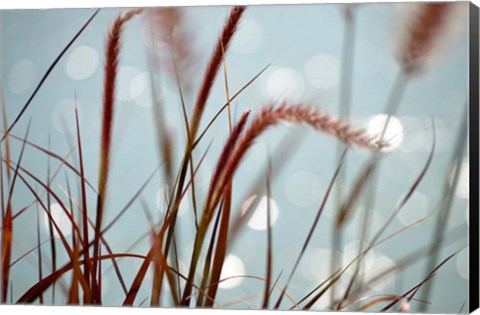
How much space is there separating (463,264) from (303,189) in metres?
0.53

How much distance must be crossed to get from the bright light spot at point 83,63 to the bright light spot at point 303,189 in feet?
2.39

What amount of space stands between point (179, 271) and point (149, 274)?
0.11m

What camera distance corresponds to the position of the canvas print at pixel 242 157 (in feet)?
11.5

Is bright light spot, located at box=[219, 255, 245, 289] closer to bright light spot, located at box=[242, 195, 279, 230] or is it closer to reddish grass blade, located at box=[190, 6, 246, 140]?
bright light spot, located at box=[242, 195, 279, 230]

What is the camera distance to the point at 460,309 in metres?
3.49

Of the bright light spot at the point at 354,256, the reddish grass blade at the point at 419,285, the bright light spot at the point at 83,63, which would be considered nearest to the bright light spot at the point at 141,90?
the bright light spot at the point at 83,63

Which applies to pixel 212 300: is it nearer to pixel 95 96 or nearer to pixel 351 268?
pixel 351 268

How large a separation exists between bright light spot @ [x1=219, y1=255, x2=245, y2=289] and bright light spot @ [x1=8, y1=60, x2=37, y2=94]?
2.82 feet

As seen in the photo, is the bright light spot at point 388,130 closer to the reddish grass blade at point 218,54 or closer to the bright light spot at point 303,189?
the bright light spot at point 303,189

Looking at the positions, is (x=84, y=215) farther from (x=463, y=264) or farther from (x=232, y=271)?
(x=463, y=264)

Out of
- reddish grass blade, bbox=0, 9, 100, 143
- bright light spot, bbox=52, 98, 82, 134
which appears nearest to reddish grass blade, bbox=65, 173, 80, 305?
bright light spot, bbox=52, 98, 82, 134

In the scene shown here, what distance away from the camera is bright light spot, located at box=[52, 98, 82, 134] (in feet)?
12.2

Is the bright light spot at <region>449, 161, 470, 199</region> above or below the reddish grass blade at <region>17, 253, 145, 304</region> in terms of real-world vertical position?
above

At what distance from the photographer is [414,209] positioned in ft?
11.5
